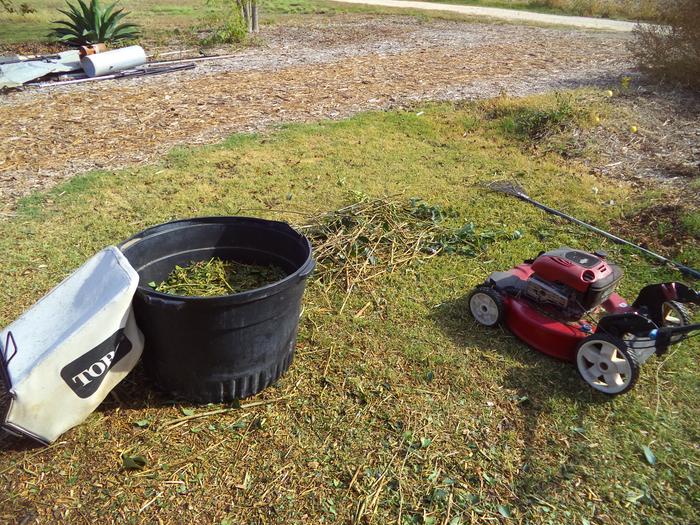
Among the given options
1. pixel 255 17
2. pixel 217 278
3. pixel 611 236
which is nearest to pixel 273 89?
pixel 255 17

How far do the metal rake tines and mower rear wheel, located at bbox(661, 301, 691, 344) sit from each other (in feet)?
6.90

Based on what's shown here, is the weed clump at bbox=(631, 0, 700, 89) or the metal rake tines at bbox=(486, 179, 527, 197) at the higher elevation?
the weed clump at bbox=(631, 0, 700, 89)

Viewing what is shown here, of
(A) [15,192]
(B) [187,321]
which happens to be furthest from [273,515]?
(A) [15,192]

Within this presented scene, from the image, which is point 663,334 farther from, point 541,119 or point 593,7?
point 593,7

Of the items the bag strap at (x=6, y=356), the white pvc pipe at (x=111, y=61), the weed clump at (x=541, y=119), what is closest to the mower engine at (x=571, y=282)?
the bag strap at (x=6, y=356)

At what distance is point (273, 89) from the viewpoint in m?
8.36

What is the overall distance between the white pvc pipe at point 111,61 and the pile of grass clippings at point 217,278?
7429mm

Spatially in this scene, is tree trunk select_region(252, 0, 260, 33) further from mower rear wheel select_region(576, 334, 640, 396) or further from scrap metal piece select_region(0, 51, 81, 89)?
mower rear wheel select_region(576, 334, 640, 396)

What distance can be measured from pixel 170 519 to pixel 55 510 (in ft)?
1.56

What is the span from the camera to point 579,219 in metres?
4.65

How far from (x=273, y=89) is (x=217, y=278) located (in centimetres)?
611

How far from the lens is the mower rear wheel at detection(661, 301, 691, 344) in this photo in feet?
9.90

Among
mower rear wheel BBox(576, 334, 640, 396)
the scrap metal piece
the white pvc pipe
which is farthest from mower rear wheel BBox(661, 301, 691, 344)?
the scrap metal piece

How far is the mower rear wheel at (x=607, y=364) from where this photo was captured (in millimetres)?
2635
